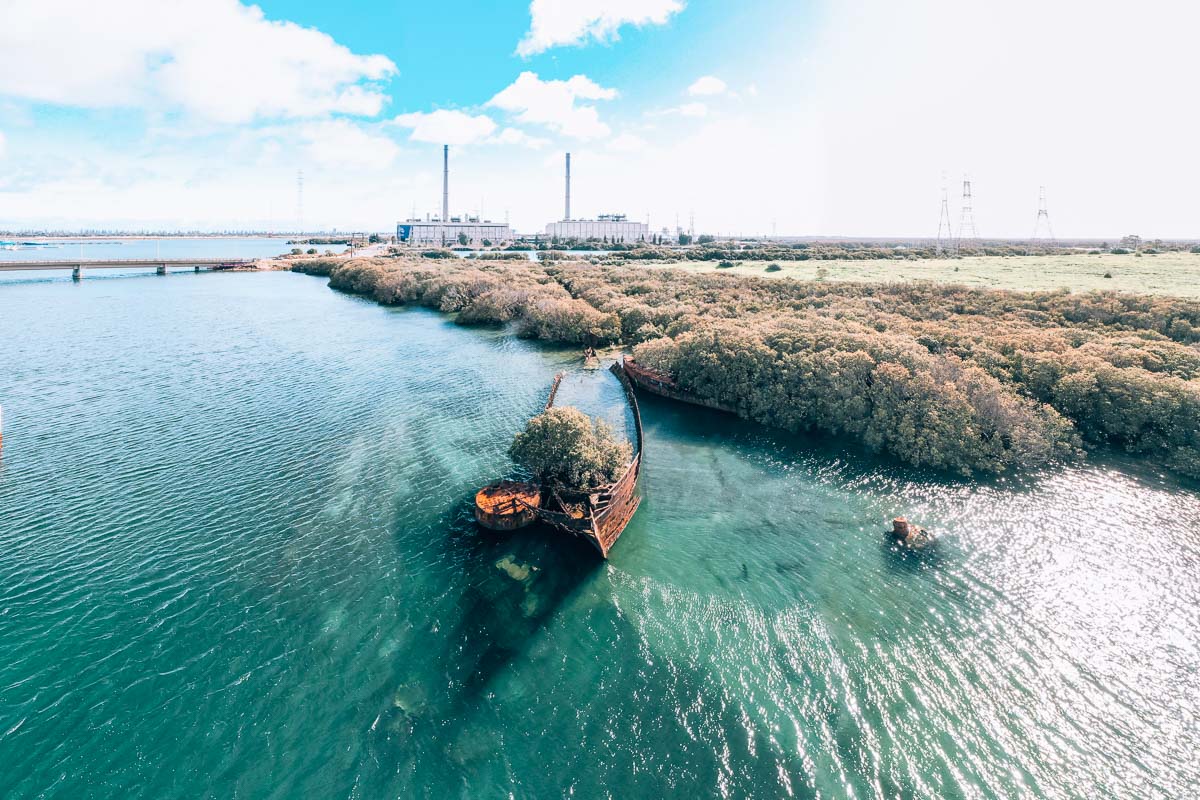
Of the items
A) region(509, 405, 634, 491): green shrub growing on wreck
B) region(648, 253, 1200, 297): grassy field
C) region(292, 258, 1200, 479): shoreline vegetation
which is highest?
region(648, 253, 1200, 297): grassy field

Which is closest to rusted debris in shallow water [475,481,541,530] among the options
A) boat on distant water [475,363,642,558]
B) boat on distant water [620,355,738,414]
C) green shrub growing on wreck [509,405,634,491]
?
boat on distant water [475,363,642,558]

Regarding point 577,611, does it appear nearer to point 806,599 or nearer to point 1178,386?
point 806,599

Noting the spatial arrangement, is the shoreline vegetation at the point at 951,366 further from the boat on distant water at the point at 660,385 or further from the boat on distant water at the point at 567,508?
the boat on distant water at the point at 567,508

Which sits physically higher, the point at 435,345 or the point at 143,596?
the point at 435,345

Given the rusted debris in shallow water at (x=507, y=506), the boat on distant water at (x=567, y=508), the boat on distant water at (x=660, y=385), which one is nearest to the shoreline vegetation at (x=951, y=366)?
the boat on distant water at (x=660, y=385)

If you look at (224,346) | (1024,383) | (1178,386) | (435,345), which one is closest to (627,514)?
(1024,383)

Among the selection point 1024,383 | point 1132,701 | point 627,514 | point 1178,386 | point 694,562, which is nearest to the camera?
point 1132,701

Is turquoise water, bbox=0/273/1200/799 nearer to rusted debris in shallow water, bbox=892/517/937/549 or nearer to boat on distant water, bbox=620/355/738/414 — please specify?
rusted debris in shallow water, bbox=892/517/937/549

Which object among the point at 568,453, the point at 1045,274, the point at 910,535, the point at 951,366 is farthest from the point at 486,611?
the point at 1045,274
